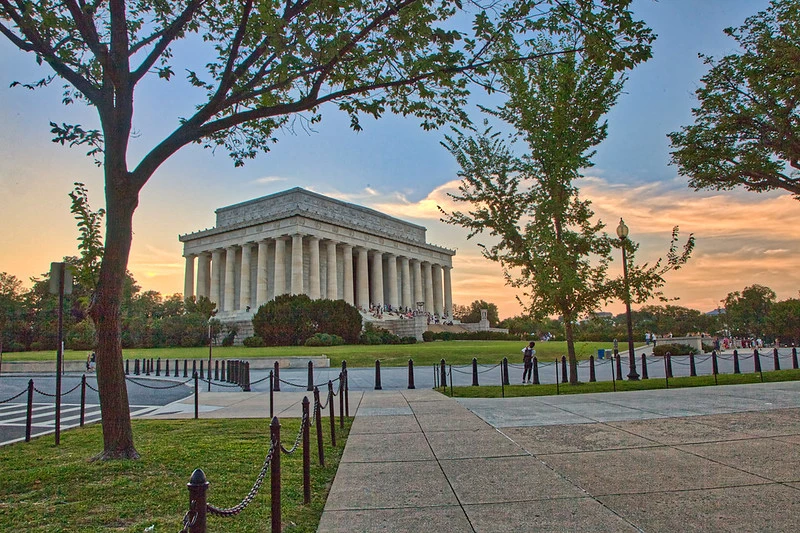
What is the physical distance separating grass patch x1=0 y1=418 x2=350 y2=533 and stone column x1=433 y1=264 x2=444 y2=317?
91.4 metres

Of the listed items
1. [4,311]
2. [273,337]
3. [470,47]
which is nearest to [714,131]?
[470,47]

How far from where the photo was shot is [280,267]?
69312mm

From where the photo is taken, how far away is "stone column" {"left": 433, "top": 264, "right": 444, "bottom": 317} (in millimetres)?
101000

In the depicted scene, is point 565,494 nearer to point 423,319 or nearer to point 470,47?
point 470,47

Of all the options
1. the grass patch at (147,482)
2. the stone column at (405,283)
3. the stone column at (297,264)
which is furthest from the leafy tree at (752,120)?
the stone column at (405,283)

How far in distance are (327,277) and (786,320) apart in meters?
72.0

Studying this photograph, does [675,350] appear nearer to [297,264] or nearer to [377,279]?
[297,264]

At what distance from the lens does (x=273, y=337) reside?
4900 centimetres

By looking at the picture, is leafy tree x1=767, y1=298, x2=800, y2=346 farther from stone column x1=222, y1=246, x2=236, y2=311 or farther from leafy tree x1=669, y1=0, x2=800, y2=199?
stone column x1=222, y1=246, x2=236, y2=311

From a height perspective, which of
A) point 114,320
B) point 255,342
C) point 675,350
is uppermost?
point 114,320

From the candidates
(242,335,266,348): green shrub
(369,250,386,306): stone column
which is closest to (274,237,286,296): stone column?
(242,335,266,348): green shrub

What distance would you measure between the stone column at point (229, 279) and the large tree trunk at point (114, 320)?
229 feet

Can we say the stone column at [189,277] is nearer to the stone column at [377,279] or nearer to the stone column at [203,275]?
the stone column at [203,275]

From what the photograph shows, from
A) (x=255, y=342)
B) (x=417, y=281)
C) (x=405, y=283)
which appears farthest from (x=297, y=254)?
(x=417, y=281)
